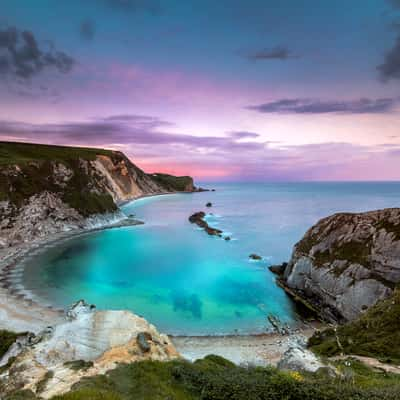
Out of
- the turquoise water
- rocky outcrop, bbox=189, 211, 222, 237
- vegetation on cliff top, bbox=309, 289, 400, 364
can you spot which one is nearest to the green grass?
the turquoise water

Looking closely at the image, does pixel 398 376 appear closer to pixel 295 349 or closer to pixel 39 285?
pixel 295 349

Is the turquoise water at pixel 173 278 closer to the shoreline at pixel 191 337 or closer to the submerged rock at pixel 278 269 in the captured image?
the submerged rock at pixel 278 269

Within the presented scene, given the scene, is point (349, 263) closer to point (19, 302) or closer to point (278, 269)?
point (278, 269)

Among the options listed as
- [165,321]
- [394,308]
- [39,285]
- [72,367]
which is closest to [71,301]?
[39,285]

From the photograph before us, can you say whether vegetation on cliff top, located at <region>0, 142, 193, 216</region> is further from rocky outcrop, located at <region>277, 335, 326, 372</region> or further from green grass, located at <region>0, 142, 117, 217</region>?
rocky outcrop, located at <region>277, 335, 326, 372</region>

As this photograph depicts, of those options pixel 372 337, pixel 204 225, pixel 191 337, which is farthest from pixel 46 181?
pixel 372 337

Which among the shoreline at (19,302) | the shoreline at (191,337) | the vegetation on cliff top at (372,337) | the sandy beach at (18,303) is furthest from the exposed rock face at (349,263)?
the sandy beach at (18,303)
